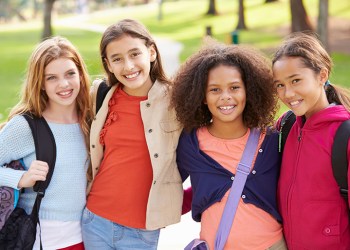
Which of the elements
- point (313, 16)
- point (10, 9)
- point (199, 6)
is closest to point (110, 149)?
point (313, 16)

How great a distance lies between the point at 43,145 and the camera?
305 centimetres

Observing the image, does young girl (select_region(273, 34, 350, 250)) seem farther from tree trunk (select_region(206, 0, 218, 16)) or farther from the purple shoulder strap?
tree trunk (select_region(206, 0, 218, 16))

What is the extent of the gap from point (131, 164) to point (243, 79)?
74 centimetres

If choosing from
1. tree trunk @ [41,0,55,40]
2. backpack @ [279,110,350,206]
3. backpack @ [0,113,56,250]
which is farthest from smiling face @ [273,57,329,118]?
tree trunk @ [41,0,55,40]

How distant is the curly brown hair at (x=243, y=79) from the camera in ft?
9.73

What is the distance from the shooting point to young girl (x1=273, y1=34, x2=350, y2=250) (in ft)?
8.82

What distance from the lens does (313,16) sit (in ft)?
101

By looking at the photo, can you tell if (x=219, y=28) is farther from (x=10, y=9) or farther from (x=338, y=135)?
(x=10, y=9)

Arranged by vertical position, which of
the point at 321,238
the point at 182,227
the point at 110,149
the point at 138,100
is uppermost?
the point at 138,100

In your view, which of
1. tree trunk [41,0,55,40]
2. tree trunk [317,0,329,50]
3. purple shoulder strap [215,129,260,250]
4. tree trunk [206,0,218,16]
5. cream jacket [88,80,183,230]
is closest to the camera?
purple shoulder strap [215,129,260,250]

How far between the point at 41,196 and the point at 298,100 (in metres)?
1.36

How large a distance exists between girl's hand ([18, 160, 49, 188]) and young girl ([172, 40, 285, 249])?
2.26ft

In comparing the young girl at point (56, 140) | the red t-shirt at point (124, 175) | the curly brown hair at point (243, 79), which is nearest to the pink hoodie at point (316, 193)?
the curly brown hair at point (243, 79)

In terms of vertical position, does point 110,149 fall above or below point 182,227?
above
